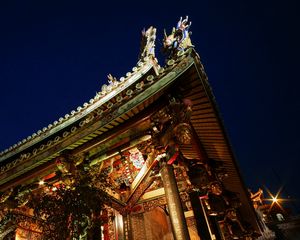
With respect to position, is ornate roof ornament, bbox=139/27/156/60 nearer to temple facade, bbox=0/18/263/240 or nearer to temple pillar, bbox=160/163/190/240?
temple facade, bbox=0/18/263/240

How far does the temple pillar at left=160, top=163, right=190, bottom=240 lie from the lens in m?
4.30

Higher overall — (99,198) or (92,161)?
(92,161)

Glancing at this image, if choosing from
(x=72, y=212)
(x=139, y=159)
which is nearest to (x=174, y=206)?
(x=72, y=212)

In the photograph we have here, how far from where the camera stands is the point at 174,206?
4.60m

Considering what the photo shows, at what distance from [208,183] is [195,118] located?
250 centimetres

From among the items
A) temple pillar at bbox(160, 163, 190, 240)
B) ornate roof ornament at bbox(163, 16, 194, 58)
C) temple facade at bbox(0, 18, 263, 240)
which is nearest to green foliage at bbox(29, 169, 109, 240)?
temple facade at bbox(0, 18, 263, 240)

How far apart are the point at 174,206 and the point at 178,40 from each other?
4078mm

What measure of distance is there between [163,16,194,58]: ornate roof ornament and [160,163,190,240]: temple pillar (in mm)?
2875

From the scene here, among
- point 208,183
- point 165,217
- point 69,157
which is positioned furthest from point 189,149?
point 165,217

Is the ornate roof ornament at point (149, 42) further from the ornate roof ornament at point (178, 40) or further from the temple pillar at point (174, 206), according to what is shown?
the temple pillar at point (174, 206)

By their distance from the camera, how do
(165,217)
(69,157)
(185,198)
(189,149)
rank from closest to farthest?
(69,157) < (189,149) < (185,198) < (165,217)

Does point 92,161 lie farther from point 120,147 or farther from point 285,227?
point 285,227

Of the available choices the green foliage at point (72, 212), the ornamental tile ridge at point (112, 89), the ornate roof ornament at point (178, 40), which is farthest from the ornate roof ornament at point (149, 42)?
the green foliage at point (72, 212)

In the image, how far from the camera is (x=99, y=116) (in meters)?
5.73
